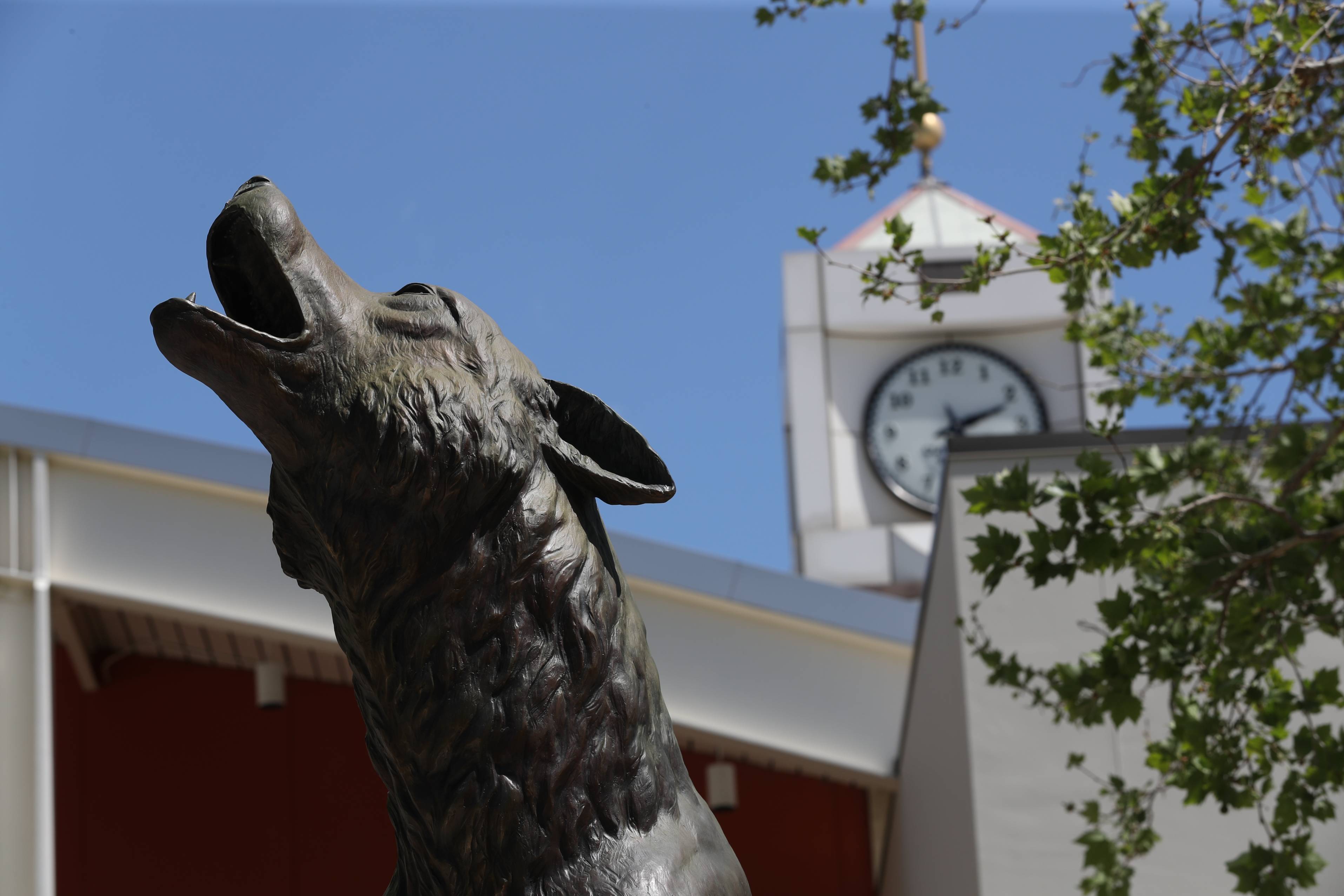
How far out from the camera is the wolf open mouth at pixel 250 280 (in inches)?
58.5

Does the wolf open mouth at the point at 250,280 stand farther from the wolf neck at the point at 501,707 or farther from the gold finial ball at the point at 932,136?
the gold finial ball at the point at 932,136

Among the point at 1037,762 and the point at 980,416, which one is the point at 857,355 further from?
the point at 1037,762

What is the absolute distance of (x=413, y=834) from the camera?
1578mm

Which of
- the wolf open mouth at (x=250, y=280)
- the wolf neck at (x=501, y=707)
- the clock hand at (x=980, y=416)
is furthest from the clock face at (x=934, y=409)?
the wolf open mouth at (x=250, y=280)

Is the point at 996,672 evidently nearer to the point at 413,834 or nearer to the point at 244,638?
the point at 413,834

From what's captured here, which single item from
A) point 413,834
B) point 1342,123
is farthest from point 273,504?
point 1342,123

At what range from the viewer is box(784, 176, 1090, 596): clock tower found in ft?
59.3

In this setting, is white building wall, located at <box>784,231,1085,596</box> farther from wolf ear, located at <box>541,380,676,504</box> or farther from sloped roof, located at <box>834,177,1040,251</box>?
wolf ear, located at <box>541,380,676,504</box>

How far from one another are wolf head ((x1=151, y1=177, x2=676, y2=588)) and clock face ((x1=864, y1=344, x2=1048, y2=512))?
16785mm

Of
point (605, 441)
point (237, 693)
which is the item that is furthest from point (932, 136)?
point (605, 441)

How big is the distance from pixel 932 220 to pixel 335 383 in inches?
779

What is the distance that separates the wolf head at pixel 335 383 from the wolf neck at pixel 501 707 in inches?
2.6

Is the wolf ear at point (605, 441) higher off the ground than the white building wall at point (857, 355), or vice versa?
the white building wall at point (857, 355)

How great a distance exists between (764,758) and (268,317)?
791 cm
